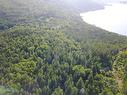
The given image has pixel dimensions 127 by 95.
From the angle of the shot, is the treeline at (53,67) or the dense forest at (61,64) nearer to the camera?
the treeline at (53,67)

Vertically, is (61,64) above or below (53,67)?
below

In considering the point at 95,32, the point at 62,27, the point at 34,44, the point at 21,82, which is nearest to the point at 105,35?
the point at 95,32

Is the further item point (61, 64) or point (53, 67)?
point (61, 64)

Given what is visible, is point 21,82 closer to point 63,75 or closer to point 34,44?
point 63,75

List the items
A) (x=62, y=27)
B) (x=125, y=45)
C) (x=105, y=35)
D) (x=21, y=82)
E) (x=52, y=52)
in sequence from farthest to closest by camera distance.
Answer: (x=62, y=27) → (x=105, y=35) → (x=125, y=45) → (x=52, y=52) → (x=21, y=82)

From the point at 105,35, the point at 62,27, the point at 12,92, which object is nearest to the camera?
the point at 12,92

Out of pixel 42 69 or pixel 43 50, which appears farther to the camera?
pixel 43 50

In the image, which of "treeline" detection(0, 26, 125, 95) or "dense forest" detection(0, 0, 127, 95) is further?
"dense forest" detection(0, 0, 127, 95)
